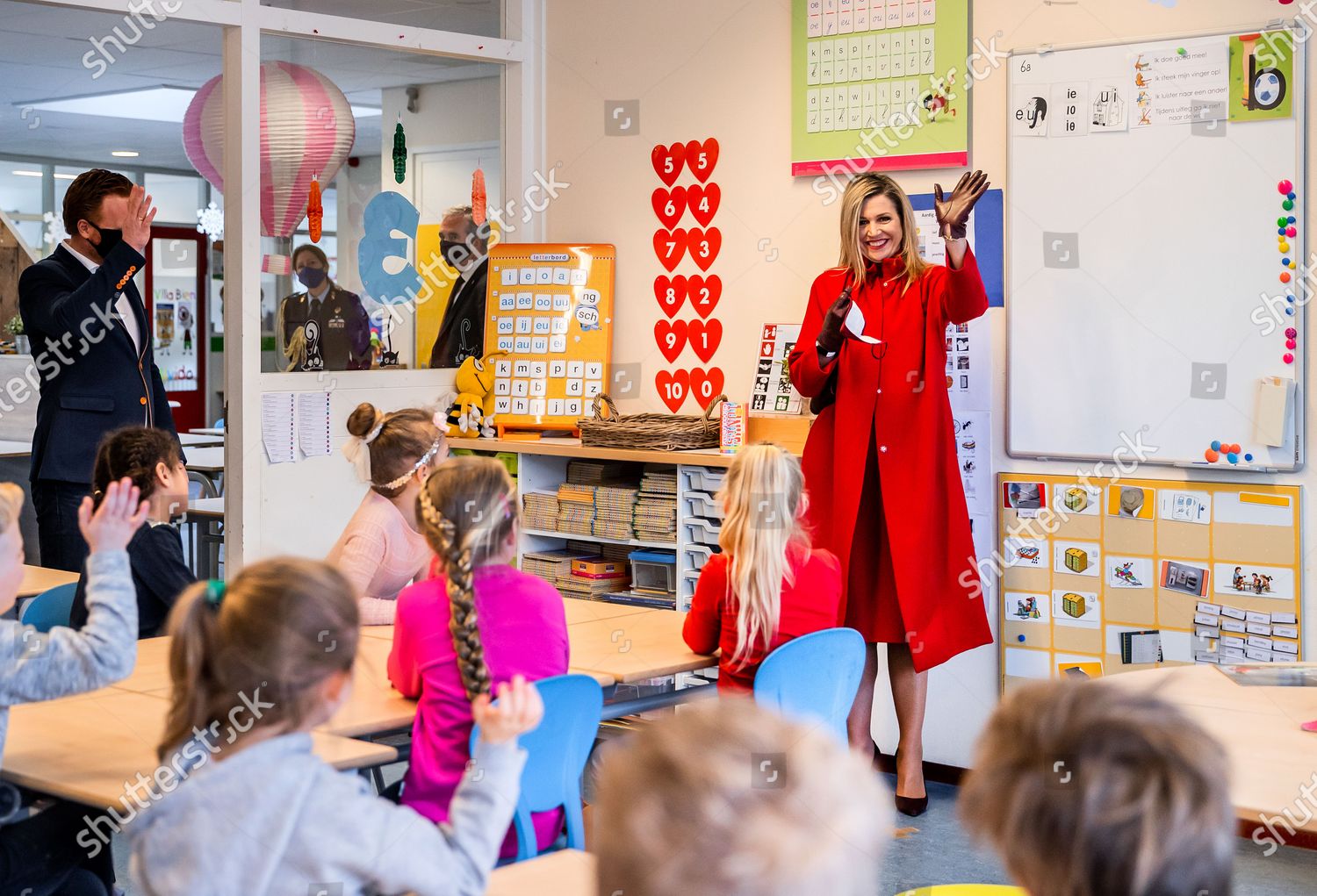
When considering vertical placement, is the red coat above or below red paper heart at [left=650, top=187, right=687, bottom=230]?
below

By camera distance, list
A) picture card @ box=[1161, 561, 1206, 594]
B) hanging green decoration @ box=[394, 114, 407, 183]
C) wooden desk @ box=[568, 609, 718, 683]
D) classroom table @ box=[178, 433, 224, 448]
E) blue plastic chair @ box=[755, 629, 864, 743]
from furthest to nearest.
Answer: classroom table @ box=[178, 433, 224, 448], hanging green decoration @ box=[394, 114, 407, 183], picture card @ box=[1161, 561, 1206, 594], wooden desk @ box=[568, 609, 718, 683], blue plastic chair @ box=[755, 629, 864, 743]

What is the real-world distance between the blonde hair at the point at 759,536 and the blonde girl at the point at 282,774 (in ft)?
4.01

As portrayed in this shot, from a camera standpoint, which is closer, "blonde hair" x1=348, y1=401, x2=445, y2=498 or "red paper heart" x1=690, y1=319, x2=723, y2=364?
"blonde hair" x1=348, y1=401, x2=445, y2=498

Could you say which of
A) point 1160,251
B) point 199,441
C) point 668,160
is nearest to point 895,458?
point 1160,251

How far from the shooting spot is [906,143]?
4.36m

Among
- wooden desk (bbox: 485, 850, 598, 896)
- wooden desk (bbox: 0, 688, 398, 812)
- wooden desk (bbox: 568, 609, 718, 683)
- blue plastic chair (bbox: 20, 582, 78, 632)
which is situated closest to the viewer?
wooden desk (bbox: 485, 850, 598, 896)

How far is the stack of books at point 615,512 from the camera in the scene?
4793 millimetres

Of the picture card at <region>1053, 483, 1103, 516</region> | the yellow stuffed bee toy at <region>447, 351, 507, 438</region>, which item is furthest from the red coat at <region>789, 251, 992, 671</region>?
the yellow stuffed bee toy at <region>447, 351, 507, 438</region>

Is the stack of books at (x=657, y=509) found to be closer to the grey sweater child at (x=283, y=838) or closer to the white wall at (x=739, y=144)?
the white wall at (x=739, y=144)

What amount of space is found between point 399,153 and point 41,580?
215cm

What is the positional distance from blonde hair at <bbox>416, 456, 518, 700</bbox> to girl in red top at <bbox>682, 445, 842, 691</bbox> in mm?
611

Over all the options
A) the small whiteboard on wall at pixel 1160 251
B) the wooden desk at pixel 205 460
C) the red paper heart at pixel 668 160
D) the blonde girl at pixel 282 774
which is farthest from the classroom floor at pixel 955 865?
the wooden desk at pixel 205 460

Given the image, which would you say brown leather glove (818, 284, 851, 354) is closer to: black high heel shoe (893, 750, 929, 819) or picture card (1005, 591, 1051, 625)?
picture card (1005, 591, 1051, 625)

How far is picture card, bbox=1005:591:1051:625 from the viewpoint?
13.7 feet
